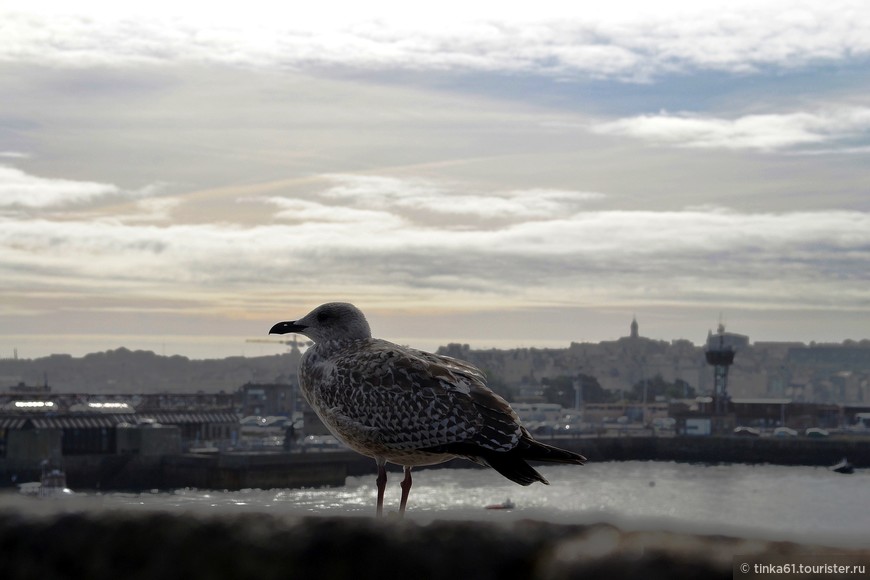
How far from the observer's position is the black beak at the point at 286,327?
5.52 meters

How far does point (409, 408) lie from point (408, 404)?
2 cm

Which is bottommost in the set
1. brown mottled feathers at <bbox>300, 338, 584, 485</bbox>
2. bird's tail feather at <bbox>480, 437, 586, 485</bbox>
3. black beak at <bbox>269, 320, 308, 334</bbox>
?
bird's tail feather at <bbox>480, 437, 586, 485</bbox>

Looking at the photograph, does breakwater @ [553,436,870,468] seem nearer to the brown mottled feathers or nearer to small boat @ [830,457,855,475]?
small boat @ [830,457,855,475]

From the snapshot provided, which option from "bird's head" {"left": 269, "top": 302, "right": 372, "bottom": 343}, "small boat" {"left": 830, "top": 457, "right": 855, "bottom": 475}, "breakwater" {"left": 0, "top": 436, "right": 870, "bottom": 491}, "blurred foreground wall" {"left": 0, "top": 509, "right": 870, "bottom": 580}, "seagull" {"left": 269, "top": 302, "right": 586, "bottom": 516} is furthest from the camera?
"small boat" {"left": 830, "top": 457, "right": 855, "bottom": 475}

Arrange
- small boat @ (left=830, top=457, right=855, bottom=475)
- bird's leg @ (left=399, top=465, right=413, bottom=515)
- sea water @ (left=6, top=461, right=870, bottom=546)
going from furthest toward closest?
1. small boat @ (left=830, top=457, right=855, bottom=475)
2. sea water @ (left=6, top=461, right=870, bottom=546)
3. bird's leg @ (left=399, top=465, right=413, bottom=515)

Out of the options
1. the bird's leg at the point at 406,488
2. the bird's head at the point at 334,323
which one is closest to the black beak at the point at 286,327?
A: the bird's head at the point at 334,323

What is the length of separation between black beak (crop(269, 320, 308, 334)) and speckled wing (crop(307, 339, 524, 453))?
255 millimetres

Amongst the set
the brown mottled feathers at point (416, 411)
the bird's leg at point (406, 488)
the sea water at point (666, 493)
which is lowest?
the sea water at point (666, 493)

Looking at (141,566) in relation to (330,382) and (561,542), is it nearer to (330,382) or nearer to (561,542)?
(561,542)

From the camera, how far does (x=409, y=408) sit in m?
5.06

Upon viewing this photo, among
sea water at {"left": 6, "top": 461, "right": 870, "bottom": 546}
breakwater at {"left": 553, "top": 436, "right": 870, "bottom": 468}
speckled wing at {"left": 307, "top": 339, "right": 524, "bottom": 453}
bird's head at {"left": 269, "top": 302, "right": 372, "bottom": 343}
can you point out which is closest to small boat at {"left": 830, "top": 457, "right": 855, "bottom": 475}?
sea water at {"left": 6, "top": 461, "right": 870, "bottom": 546}

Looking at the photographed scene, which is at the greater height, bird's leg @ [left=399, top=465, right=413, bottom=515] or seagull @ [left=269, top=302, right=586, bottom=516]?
seagull @ [left=269, top=302, right=586, bottom=516]

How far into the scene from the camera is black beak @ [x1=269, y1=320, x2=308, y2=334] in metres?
5.52

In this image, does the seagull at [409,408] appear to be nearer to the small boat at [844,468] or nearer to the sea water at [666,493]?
the sea water at [666,493]
